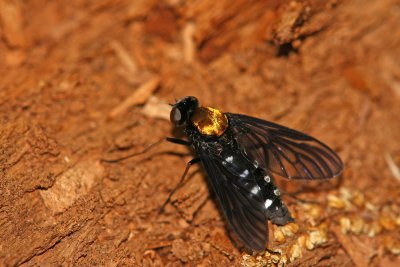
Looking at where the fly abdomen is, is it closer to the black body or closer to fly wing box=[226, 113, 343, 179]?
the black body

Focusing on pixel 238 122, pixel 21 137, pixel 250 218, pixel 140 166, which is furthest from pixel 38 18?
pixel 250 218

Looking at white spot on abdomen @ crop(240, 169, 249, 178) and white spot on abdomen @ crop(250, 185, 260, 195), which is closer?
white spot on abdomen @ crop(250, 185, 260, 195)

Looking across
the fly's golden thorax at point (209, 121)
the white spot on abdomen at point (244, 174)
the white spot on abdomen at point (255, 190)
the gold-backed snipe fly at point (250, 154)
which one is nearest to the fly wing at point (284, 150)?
the gold-backed snipe fly at point (250, 154)

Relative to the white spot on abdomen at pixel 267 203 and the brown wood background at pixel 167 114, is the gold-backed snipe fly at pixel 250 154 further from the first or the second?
the brown wood background at pixel 167 114

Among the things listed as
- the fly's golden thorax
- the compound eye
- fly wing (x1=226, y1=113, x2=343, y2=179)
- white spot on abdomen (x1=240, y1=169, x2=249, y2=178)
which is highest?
the compound eye

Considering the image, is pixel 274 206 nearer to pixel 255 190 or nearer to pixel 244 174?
pixel 255 190

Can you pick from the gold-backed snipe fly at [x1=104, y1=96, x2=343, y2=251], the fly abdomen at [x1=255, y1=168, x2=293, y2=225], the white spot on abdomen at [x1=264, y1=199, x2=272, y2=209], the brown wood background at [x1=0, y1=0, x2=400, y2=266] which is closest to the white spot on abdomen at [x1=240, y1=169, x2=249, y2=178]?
the gold-backed snipe fly at [x1=104, y1=96, x2=343, y2=251]

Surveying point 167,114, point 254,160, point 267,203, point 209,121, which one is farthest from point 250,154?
point 167,114
